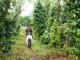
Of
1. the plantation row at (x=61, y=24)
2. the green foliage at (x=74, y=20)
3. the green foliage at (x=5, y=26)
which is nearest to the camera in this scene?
the green foliage at (x=74, y=20)

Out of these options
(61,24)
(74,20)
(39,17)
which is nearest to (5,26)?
(74,20)

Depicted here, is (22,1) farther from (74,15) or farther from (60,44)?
(74,15)

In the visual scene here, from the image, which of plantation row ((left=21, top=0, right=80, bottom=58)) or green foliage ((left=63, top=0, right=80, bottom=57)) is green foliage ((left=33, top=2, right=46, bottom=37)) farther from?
green foliage ((left=63, top=0, right=80, bottom=57))

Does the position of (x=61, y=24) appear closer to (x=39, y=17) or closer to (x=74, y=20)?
(x=74, y=20)

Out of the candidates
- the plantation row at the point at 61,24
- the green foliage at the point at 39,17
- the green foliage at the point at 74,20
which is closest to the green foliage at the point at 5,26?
the plantation row at the point at 61,24

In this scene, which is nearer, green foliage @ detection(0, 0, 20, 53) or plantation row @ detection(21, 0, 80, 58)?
plantation row @ detection(21, 0, 80, 58)

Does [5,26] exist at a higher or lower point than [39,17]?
lower

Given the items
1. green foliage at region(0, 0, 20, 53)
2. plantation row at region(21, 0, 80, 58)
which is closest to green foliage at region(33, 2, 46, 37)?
plantation row at region(21, 0, 80, 58)

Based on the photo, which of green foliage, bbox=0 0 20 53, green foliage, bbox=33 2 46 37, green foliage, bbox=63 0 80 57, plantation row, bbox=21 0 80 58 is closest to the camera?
green foliage, bbox=63 0 80 57

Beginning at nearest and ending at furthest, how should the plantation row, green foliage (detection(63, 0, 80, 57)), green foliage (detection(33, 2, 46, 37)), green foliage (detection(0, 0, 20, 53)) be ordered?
green foliage (detection(63, 0, 80, 57)) < the plantation row < green foliage (detection(0, 0, 20, 53)) < green foliage (detection(33, 2, 46, 37))

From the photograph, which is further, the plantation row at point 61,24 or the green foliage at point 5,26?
the green foliage at point 5,26

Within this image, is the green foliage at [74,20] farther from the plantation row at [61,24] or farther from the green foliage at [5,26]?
the green foliage at [5,26]

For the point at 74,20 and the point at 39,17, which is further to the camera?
the point at 39,17

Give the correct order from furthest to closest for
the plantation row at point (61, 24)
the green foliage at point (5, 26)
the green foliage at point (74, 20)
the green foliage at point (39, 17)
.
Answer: the green foliage at point (39, 17)
the green foliage at point (5, 26)
the plantation row at point (61, 24)
the green foliage at point (74, 20)
